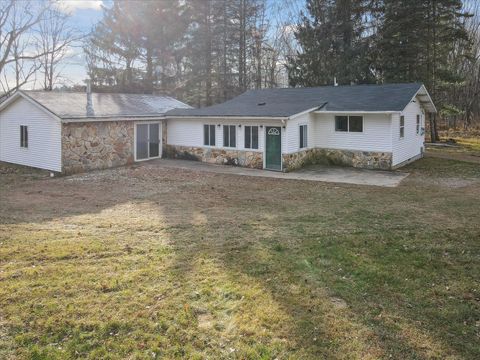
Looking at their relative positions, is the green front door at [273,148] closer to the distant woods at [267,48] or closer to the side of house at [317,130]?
the side of house at [317,130]

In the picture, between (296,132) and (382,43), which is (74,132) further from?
(382,43)

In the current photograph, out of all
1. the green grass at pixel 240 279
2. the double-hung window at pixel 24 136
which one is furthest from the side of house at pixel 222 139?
the green grass at pixel 240 279

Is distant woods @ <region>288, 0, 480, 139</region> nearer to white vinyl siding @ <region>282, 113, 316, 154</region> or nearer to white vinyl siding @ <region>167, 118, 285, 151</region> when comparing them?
white vinyl siding @ <region>282, 113, 316, 154</region>

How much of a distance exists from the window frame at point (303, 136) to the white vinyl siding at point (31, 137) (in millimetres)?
9516

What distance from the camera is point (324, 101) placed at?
63.5 ft

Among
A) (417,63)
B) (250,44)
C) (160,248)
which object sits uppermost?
(250,44)

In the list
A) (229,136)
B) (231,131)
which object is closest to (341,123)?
(231,131)

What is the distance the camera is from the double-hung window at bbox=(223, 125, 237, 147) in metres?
18.6

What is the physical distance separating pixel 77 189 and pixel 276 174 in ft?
23.6

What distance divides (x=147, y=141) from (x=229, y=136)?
14.1 feet

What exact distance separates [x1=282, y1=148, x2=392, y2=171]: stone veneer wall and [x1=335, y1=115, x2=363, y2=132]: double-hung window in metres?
0.93

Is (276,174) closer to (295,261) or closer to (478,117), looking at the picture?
(295,261)

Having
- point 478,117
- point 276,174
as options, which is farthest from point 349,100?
point 478,117

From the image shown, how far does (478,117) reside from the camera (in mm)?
37562
